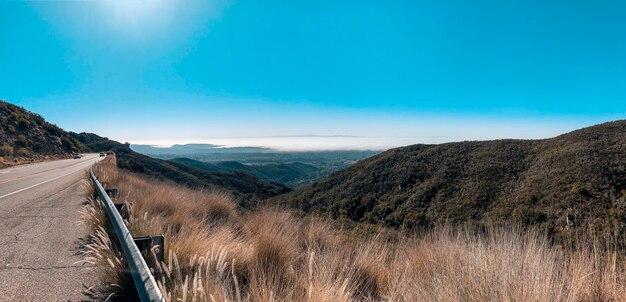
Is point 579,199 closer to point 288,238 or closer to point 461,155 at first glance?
point 461,155

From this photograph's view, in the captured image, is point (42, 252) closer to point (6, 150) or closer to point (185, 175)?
point (6, 150)

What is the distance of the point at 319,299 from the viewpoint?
7.66ft

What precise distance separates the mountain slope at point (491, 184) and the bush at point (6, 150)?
2450 cm

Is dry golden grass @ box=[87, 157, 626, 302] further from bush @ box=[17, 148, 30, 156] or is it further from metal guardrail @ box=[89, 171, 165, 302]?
bush @ box=[17, 148, 30, 156]

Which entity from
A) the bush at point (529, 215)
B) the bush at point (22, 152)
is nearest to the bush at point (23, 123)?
the bush at point (22, 152)

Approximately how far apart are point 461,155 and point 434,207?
20.6m

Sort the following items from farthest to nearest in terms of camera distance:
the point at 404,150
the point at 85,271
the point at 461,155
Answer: the point at 404,150 → the point at 461,155 → the point at 85,271

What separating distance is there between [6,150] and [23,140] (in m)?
5.49

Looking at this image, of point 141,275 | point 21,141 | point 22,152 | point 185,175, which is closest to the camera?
point 141,275

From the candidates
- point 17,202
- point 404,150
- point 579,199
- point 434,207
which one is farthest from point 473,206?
point 17,202

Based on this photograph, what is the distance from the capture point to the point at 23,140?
3397 centimetres

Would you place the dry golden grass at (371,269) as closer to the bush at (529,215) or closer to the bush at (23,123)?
the bush at (529,215)

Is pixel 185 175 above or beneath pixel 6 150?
beneath

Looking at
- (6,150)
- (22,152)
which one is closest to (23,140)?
(22,152)
